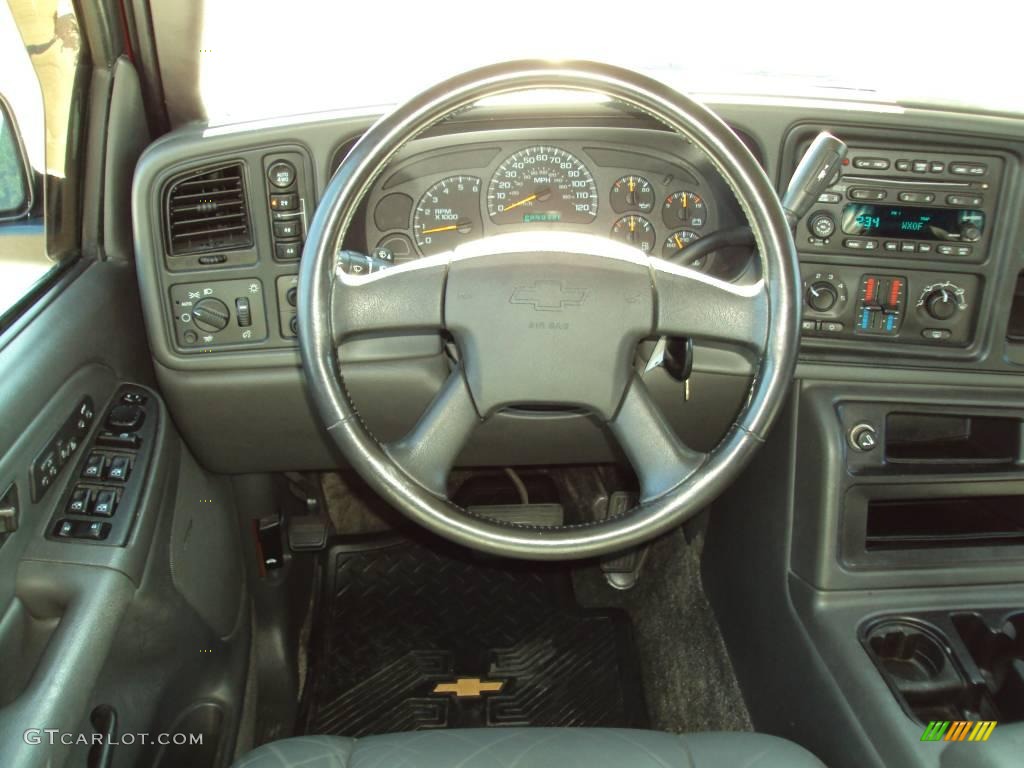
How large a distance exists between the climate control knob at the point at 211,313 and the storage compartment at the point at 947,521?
125 cm

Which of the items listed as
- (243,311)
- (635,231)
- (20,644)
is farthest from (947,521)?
(20,644)

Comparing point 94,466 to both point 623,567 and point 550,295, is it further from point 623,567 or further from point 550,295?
point 623,567

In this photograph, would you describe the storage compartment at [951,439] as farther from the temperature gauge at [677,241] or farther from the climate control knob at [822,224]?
the temperature gauge at [677,241]

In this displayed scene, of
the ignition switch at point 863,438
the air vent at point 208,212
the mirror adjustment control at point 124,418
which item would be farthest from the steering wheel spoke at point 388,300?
the ignition switch at point 863,438

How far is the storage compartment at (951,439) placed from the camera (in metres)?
1.77

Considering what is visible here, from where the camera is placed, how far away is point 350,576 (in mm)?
2480

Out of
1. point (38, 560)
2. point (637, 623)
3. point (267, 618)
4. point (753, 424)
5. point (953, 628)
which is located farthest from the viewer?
point (637, 623)

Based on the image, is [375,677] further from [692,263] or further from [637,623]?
[692,263]

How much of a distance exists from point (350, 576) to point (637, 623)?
0.77m

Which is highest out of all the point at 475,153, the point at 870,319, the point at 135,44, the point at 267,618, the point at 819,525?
the point at 135,44

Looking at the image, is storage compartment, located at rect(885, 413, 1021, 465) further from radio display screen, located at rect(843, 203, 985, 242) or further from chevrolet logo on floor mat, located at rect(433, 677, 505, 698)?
chevrolet logo on floor mat, located at rect(433, 677, 505, 698)

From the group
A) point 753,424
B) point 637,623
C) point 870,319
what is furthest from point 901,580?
point 637,623

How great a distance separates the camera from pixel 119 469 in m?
1.59

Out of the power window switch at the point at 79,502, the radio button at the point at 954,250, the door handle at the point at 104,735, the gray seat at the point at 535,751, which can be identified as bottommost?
the door handle at the point at 104,735
